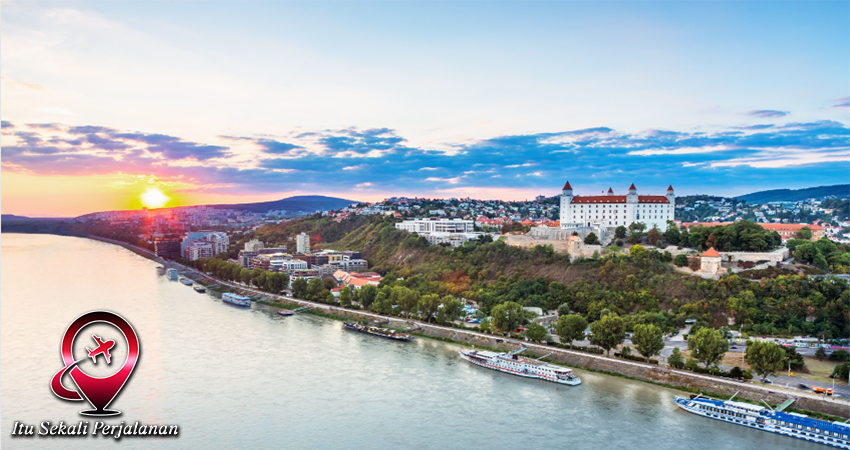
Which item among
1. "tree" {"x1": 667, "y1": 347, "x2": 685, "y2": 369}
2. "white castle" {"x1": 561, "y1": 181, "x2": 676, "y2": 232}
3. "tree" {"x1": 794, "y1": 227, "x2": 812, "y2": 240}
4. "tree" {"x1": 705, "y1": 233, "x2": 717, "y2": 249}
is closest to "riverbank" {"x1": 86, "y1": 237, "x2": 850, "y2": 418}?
"tree" {"x1": 667, "y1": 347, "x2": 685, "y2": 369}

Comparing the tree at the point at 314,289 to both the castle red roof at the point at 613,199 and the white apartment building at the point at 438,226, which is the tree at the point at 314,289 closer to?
the white apartment building at the point at 438,226

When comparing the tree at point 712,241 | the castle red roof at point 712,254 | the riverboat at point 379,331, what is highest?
the tree at point 712,241

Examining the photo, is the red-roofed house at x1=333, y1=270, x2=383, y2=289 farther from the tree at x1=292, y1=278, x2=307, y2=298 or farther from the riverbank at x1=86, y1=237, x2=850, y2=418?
the riverbank at x1=86, y1=237, x2=850, y2=418

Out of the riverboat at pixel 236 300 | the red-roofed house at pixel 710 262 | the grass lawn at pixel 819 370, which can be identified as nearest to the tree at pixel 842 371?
the grass lawn at pixel 819 370

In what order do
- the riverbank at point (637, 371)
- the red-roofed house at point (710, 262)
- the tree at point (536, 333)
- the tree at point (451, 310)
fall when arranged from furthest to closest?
the tree at point (451, 310) → the red-roofed house at point (710, 262) → the tree at point (536, 333) → the riverbank at point (637, 371)

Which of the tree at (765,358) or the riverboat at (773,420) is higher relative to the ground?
the tree at (765,358)

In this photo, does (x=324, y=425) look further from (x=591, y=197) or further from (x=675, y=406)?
(x=591, y=197)

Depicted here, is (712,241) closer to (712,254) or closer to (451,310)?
(712,254)
